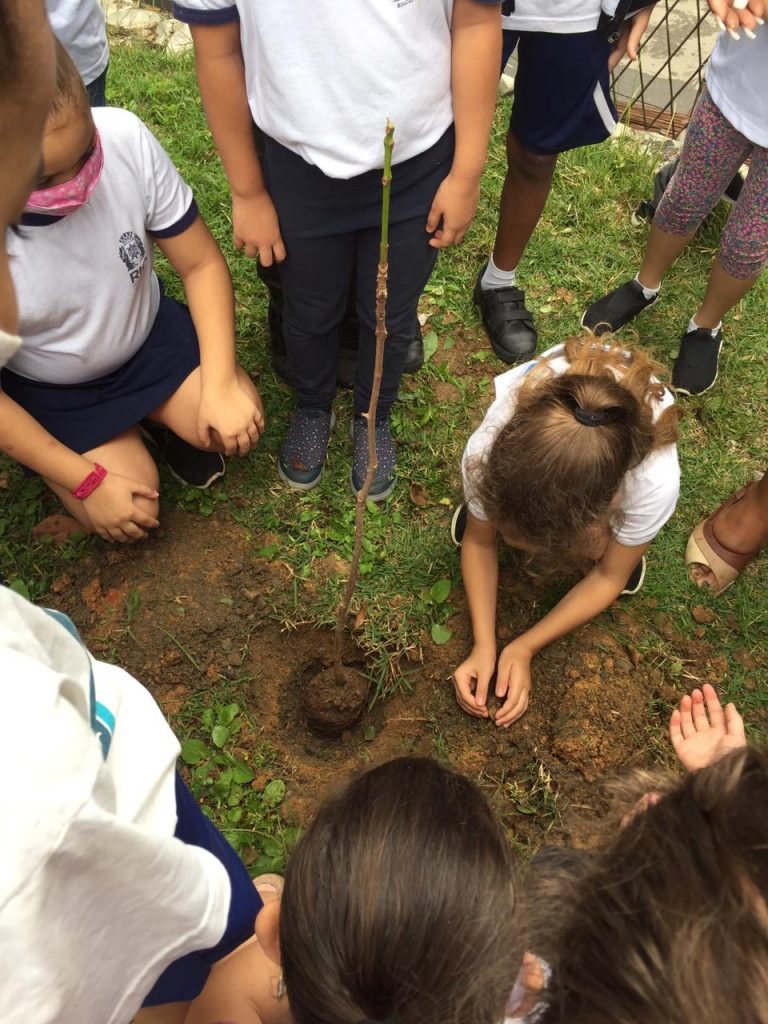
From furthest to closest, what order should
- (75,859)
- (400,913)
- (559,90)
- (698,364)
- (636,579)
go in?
(698,364)
(636,579)
(559,90)
(400,913)
(75,859)

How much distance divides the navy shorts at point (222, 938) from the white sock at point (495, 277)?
2134 millimetres

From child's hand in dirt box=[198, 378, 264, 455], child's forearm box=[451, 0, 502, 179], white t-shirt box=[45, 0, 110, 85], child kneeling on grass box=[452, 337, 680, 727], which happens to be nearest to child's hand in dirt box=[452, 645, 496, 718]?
child kneeling on grass box=[452, 337, 680, 727]

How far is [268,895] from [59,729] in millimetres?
1168

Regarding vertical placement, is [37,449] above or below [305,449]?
above

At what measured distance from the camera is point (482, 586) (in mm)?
2207

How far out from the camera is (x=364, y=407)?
2.48 metres

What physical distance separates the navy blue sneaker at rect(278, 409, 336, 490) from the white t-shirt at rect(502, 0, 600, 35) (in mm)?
1207

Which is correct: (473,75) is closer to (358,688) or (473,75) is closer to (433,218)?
(433,218)

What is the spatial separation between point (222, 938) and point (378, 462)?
4.82 ft

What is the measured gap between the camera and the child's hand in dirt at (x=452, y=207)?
6.27ft

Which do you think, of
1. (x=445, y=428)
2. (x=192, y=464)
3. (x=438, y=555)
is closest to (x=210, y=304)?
(x=192, y=464)

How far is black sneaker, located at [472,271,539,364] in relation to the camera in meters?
2.88

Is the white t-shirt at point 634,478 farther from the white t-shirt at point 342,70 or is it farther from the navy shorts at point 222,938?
the navy shorts at point 222,938

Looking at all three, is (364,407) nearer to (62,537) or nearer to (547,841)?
(62,537)
